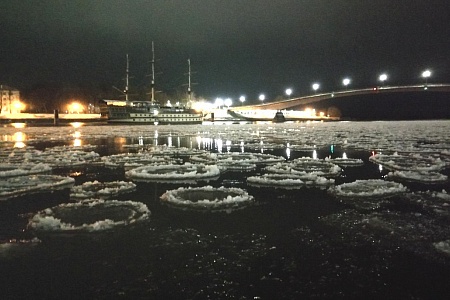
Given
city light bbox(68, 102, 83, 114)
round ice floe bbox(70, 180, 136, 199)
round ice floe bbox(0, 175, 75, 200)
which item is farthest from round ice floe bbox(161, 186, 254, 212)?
city light bbox(68, 102, 83, 114)

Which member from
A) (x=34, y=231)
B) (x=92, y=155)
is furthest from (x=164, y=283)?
(x=92, y=155)

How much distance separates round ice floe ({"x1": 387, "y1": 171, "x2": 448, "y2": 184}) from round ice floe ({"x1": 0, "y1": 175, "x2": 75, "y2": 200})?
5701mm

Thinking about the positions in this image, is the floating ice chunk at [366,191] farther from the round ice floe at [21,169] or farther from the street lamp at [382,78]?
the street lamp at [382,78]

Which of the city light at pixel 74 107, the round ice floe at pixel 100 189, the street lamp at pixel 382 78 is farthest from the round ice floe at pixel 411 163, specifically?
the city light at pixel 74 107

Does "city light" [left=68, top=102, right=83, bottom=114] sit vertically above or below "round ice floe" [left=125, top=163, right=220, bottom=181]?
above

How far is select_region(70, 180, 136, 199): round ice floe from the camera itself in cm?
539

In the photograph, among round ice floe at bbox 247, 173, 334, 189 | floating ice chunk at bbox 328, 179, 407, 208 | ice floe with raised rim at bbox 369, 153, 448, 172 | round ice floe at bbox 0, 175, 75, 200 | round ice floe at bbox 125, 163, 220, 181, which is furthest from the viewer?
ice floe with raised rim at bbox 369, 153, 448, 172

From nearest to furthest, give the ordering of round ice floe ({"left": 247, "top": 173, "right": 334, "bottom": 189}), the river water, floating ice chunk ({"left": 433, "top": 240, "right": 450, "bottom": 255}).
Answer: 1. the river water
2. floating ice chunk ({"left": 433, "top": 240, "right": 450, "bottom": 255})
3. round ice floe ({"left": 247, "top": 173, "right": 334, "bottom": 189})

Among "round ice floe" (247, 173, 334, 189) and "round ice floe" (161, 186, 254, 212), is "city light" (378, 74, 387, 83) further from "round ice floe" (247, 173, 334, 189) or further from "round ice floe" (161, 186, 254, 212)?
"round ice floe" (161, 186, 254, 212)

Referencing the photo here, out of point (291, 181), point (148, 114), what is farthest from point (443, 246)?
point (148, 114)

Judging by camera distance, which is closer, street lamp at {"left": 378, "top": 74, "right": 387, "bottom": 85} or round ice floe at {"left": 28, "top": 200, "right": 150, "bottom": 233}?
round ice floe at {"left": 28, "top": 200, "right": 150, "bottom": 233}

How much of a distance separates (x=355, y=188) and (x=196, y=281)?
384 cm

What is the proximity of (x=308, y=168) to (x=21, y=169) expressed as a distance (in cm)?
581

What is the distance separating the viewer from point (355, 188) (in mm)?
5828
